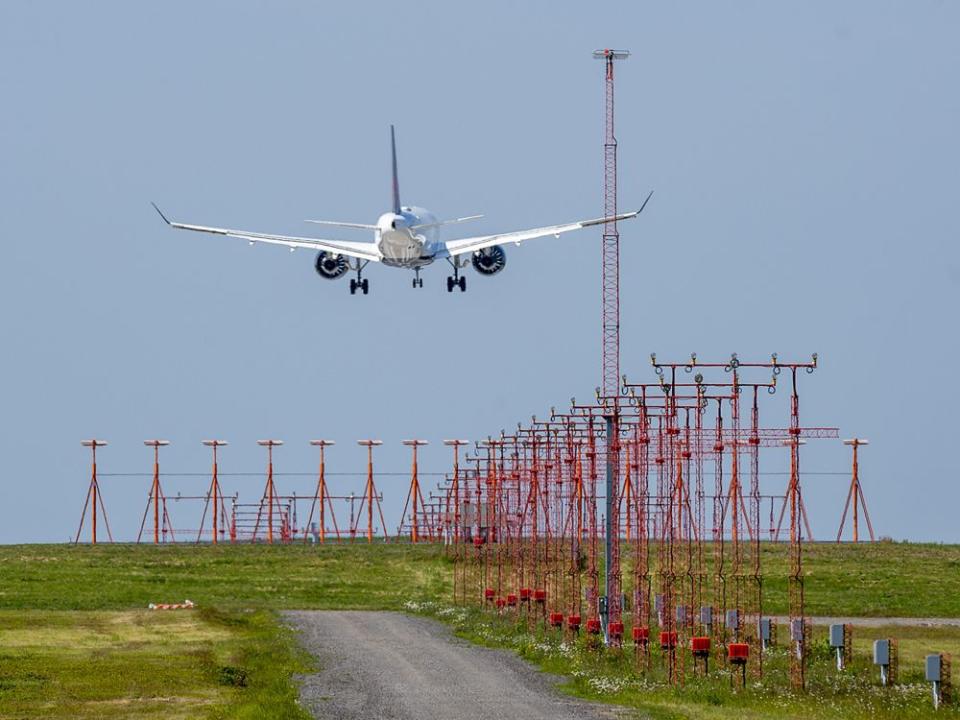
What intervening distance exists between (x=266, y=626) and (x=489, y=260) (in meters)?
35.6

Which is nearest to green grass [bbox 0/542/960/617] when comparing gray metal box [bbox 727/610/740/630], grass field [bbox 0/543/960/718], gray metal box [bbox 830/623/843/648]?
grass field [bbox 0/543/960/718]

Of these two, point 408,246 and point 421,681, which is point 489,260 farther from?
point 421,681

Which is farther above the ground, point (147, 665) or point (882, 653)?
point (882, 653)

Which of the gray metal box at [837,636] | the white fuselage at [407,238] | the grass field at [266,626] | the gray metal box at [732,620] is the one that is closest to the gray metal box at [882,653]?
the grass field at [266,626]

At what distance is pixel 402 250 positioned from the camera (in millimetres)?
109250

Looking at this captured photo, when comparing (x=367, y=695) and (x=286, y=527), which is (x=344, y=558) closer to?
(x=286, y=527)

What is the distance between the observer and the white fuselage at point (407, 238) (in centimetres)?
10782

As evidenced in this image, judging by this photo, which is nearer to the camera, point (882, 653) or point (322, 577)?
point (882, 653)

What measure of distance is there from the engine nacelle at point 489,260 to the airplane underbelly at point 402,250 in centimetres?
389

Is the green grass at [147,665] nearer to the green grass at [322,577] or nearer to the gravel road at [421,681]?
the gravel road at [421,681]

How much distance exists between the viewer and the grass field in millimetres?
53875

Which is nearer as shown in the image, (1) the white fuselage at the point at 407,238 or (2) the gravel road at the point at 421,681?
(2) the gravel road at the point at 421,681

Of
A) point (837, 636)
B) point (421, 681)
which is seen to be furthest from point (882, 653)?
point (421, 681)

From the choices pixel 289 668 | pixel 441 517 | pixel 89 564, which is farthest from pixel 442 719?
pixel 441 517
